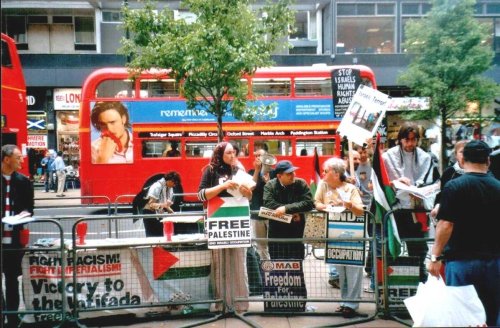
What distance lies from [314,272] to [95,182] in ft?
34.1

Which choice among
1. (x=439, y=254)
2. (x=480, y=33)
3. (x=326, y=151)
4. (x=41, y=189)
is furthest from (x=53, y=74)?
(x=439, y=254)

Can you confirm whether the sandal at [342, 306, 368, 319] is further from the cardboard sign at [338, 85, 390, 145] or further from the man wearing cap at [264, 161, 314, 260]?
the cardboard sign at [338, 85, 390, 145]

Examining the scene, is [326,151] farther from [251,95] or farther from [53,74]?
Answer: [53,74]

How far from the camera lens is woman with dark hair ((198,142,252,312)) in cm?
594

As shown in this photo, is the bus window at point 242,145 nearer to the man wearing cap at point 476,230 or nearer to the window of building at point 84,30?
the man wearing cap at point 476,230

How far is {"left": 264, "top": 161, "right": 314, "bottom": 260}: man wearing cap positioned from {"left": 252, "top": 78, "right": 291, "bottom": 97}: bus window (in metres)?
9.86

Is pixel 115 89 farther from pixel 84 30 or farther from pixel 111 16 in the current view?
pixel 84 30

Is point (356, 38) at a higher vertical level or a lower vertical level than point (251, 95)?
higher

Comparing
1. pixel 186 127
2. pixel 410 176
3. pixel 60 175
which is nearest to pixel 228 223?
pixel 410 176

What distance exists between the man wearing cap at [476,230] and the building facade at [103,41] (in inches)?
899

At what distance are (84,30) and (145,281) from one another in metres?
23.4

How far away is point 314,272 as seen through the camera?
6598 millimetres

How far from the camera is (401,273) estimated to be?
242 inches

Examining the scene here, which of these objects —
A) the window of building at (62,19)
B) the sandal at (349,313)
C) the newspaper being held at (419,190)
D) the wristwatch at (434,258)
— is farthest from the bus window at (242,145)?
the window of building at (62,19)
